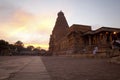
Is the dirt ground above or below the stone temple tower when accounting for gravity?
below

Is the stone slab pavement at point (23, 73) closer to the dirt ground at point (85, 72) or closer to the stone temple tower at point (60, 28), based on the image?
the dirt ground at point (85, 72)

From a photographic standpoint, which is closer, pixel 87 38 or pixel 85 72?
pixel 85 72

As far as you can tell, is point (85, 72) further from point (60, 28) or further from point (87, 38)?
point (60, 28)

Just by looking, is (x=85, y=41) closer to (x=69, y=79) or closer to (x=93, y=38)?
(x=93, y=38)

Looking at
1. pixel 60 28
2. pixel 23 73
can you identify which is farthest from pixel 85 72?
pixel 60 28

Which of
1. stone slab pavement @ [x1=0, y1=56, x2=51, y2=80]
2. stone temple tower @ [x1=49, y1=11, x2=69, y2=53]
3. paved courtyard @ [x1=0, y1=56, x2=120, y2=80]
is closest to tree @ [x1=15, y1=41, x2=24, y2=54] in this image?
stone temple tower @ [x1=49, y1=11, x2=69, y2=53]

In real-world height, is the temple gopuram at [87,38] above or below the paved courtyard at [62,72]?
above

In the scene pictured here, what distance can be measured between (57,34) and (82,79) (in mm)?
77703

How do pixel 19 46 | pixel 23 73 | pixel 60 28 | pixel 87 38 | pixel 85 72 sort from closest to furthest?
pixel 23 73, pixel 85 72, pixel 87 38, pixel 60 28, pixel 19 46

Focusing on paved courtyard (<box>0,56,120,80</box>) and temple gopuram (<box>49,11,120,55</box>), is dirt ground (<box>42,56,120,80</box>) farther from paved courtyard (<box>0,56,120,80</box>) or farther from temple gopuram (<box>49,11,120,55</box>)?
temple gopuram (<box>49,11,120,55</box>)

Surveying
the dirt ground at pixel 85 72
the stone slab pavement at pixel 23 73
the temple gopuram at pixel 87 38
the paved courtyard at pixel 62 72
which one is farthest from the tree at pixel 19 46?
the dirt ground at pixel 85 72

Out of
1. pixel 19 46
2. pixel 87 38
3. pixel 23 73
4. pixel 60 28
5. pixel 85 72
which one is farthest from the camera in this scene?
pixel 19 46

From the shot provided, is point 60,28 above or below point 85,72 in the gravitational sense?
above

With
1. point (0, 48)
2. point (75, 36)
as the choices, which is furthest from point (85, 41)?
point (0, 48)
